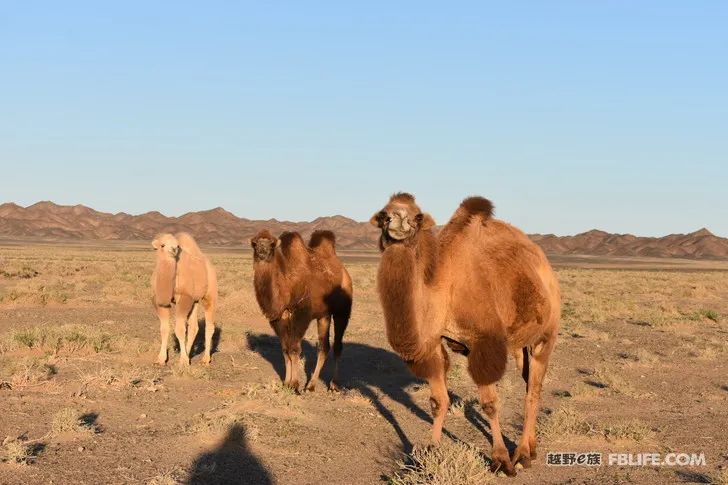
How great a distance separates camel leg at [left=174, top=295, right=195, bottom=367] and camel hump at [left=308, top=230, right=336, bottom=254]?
7.99 feet

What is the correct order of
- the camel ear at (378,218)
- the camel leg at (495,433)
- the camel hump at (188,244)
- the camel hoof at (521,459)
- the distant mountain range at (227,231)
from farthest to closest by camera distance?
the distant mountain range at (227,231), the camel hump at (188,244), the camel hoof at (521,459), the camel leg at (495,433), the camel ear at (378,218)

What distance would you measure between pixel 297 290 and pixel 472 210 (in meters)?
4.11

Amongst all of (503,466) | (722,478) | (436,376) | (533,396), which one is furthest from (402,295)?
(722,478)

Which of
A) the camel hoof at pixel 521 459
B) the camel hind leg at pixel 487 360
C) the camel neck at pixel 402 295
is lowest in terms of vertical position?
the camel hoof at pixel 521 459

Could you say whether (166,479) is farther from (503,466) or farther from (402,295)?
(503,466)

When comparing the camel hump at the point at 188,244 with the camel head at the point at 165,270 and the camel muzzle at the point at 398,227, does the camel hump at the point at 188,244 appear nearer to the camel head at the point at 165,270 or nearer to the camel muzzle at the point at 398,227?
the camel head at the point at 165,270

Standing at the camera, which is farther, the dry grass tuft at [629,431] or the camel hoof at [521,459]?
the dry grass tuft at [629,431]

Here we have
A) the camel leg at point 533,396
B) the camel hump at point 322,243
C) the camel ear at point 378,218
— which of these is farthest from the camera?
the camel hump at point 322,243

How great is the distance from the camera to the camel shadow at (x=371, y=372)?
9.70 metres

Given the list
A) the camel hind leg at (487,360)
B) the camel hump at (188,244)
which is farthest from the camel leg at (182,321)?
the camel hind leg at (487,360)

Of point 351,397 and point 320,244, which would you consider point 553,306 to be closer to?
point 351,397

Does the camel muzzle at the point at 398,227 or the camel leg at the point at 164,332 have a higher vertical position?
the camel muzzle at the point at 398,227

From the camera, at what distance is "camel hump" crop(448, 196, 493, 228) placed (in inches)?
290

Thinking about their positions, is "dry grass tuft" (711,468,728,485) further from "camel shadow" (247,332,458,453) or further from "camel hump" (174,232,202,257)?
"camel hump" (174,232,202,257)
